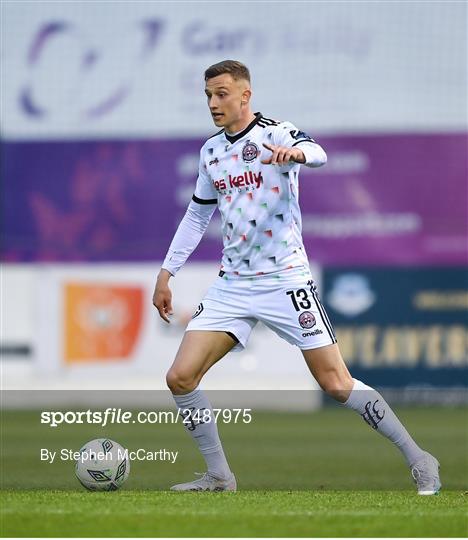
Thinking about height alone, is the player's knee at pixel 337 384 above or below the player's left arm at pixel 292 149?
below

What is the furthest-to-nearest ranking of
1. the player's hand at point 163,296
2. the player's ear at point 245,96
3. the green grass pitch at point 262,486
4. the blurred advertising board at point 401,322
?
the blurred advertising board at point 401,322, the player's hand at point 163,296, the player's ear at point 245,96, the green grass pitch at point 262,486

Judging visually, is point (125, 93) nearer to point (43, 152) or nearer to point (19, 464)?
point (43, 152)

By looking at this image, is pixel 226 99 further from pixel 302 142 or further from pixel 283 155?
pixel 283 155

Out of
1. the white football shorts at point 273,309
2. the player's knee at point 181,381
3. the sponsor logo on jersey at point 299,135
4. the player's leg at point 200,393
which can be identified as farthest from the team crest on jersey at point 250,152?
the player's knee at point 181,381

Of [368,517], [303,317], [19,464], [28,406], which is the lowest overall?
[28,406]

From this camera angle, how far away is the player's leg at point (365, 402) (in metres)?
7.34

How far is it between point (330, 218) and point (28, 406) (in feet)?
17.9

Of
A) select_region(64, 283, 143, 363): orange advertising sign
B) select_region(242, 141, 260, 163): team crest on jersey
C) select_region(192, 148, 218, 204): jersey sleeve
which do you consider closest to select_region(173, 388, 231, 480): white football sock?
select_region(192, 148, 218, 204): jersey sleeve

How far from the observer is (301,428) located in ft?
50.7

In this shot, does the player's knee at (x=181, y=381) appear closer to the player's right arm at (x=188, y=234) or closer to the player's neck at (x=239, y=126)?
the player's right arm at (x=188, y=234)

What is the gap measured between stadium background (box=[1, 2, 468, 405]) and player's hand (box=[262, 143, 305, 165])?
1188cm

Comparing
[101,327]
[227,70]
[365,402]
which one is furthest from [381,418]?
[101,327]

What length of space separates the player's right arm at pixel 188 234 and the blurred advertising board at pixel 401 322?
1122cm

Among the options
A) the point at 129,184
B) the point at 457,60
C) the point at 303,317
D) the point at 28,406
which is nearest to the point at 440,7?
the point at 457,60
